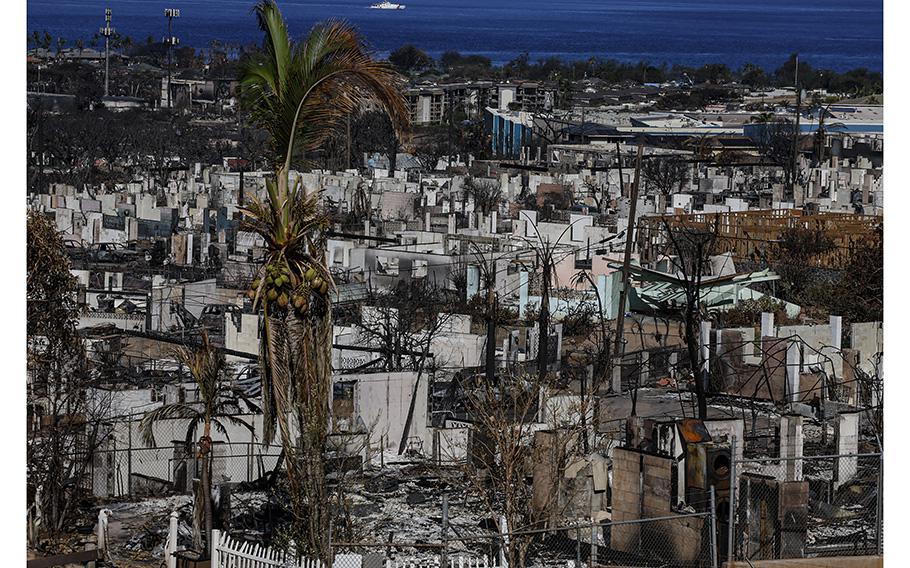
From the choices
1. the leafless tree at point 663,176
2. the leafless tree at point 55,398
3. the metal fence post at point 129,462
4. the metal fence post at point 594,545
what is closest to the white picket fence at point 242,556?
the metal fence post at point 594,545

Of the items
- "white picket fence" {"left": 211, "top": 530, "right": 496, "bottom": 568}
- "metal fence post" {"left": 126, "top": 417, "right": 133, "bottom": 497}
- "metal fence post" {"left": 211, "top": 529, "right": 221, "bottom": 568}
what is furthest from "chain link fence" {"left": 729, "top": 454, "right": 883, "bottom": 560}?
"metal fence post" {"left": 126, "top": 417, "right": 133, "bottom": 497}

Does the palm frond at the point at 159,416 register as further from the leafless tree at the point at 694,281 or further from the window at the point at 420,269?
the window at the point at 420,269

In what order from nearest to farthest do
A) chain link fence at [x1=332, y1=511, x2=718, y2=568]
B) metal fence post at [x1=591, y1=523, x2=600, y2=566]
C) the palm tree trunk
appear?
chain link fence at [x1=332, y1=511, x2=718, y2=568], metal fence post at [x1=591, y1=523, x2=600, y2=566], the palm tree trunk

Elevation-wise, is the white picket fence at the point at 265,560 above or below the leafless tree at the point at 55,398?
below

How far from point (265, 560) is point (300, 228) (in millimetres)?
1923

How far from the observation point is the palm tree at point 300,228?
9.01 metres

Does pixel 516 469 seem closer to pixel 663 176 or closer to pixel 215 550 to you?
pixel 215 550

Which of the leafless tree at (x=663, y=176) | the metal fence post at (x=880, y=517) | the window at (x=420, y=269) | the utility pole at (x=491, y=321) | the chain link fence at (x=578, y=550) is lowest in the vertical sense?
the chain link fence at (x=578, y=550)

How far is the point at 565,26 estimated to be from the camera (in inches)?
6033

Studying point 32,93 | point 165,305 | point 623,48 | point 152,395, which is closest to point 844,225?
point 165,305

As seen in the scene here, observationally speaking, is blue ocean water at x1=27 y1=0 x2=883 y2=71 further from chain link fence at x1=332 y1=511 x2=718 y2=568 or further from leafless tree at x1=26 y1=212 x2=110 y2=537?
chain link fence at x1=332 y1=511 x2=718 y2=568

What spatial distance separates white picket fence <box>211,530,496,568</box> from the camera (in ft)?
30.4

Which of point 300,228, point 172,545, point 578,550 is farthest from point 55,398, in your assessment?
point 578,550

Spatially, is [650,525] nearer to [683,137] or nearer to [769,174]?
[769,174]
